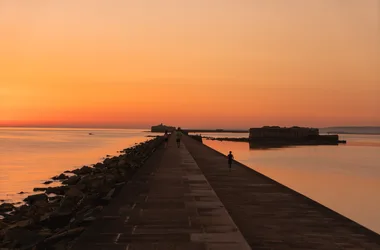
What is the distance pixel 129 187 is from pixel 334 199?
10843 mm

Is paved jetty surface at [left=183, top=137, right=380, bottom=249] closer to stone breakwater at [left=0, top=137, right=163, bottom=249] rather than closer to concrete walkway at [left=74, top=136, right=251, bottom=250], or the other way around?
concrete walkway at [left=74, top=136, right=251, bottom=250]

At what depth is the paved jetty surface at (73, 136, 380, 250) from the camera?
6.20 meters

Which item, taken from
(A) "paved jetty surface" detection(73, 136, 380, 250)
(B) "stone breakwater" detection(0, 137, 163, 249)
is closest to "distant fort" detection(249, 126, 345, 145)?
(B) "stone breakwater" detection(0, 137, 163, 249)

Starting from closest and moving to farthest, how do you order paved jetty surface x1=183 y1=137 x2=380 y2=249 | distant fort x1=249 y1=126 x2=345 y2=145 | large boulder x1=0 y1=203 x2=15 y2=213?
paved jetty surface x1=183 y1=137 x2=380 y2=249 → large boulder x1=0 y1=203 x2=15 y2=213 → distant fort x1=249 y1=126 x2=345 y2=145

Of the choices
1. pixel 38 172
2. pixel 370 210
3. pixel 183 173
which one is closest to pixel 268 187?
pixel 183 173

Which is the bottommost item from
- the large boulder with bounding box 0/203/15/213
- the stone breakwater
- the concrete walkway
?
the large boulder with bounding box 0/203/15/213

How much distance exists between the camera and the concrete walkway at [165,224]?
5972 mm

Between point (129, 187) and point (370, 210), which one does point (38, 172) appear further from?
point (370, 210)

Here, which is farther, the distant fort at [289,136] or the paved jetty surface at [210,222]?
the distant fort at [289,136]

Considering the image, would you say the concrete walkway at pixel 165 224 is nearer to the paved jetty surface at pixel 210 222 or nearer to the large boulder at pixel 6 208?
the paved jetty surface at pixel 210 222

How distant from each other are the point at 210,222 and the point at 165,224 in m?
0.77

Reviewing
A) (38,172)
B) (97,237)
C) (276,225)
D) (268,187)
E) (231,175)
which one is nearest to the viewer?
(97,237)

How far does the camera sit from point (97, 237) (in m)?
6.40

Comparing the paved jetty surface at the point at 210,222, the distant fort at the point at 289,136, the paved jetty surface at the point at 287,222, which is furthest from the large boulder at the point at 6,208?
the distant fort at the point at 289,136
